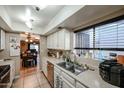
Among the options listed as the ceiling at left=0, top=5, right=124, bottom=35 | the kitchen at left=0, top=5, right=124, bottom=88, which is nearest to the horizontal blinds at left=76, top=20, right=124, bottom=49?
the kitchen at left=0, top=5, right=124, bottom=88

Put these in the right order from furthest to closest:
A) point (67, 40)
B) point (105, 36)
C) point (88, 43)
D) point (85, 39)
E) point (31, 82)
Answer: point (31, 82) → point (67, 40) → point (85, 39) → point (88, 43) → point (105, 36)

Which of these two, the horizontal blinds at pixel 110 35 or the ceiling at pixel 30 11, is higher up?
the ceiling at pixel 30 11

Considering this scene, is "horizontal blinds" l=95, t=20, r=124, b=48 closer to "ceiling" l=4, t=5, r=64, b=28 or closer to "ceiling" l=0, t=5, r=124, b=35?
"ceiling" l=0, t=5, r=124, b=35

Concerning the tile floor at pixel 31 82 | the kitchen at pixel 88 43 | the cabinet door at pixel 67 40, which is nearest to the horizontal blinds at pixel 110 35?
the kitchen at pixel 88 43

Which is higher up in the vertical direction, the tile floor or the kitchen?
the kitchen

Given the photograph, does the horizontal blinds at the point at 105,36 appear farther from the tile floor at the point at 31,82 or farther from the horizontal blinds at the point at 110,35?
the tile floor at the point at 31,82

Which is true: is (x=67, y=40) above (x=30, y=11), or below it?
below

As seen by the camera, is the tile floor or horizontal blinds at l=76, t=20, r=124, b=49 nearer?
horizontal blinds at l=76, t=20, r=124, b=49

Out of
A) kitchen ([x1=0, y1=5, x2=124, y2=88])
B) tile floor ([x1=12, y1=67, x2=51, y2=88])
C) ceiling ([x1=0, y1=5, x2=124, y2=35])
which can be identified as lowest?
tile floor ([x1=12, y1=67, x2=51, y2=88])

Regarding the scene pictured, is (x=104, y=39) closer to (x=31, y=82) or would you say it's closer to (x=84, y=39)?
(x=84, y=39)

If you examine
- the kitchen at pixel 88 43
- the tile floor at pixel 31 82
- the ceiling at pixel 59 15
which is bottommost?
the tile floor at pixel 31 82

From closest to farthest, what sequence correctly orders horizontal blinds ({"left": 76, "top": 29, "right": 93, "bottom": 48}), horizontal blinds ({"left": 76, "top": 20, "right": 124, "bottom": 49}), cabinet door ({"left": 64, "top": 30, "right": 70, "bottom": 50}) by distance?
1. horizontal blinds ({"left": 76, "top": 20, "right": 124, "bottom": 49})
2. horizontal blinds ({"left": 76, "top": 29, "right": 93, "bottom": 48})
3. cabinet door ({"left": 64, "top": 30, "right": 70, "bottom": 50})

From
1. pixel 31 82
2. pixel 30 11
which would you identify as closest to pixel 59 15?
pixel 30 11

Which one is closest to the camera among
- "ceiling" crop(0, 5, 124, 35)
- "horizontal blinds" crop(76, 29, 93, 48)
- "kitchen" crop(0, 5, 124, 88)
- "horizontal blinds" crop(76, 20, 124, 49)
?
"kitchen" crop(0, 5, 124, 88)
